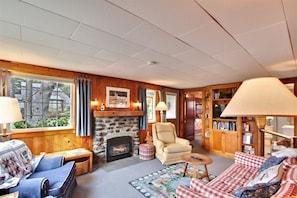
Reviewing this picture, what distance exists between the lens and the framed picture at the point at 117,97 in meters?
4.49

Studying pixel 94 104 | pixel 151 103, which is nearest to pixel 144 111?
pixel 151 103

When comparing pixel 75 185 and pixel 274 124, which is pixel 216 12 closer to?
pixel 75 185

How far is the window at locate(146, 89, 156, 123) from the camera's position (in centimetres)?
578

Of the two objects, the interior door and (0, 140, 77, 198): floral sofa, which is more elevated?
the interior door

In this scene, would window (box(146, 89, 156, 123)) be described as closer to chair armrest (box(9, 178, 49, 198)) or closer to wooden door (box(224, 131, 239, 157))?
wooden door (box(224, 131, 239, 157))

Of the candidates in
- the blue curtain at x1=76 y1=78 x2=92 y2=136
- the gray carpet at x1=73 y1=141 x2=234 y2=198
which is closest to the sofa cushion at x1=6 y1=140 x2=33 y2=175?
the gray carpet at x1=73 y1=141 x2=234 y2=198

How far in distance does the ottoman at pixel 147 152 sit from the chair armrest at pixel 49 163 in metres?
2.12

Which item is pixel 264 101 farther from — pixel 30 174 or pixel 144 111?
pixel 144 111

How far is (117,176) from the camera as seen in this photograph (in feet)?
10.9

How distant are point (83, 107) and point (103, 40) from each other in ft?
7.31

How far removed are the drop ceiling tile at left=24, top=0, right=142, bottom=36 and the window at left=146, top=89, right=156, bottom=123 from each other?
4.05m

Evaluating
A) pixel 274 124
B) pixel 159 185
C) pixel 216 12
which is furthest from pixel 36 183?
pixel 274 124

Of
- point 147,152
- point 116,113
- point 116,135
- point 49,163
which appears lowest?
point 147,152

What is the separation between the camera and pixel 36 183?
189cm
